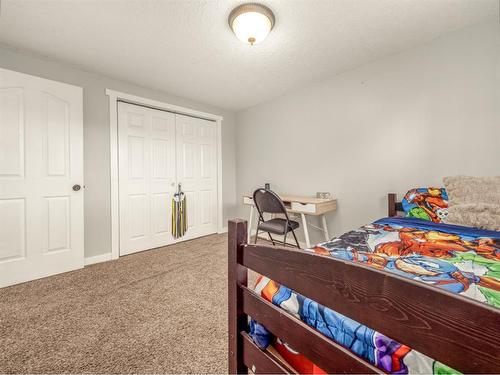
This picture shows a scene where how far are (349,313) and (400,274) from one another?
1.61ft

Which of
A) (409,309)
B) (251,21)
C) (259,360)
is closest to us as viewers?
(409,309)

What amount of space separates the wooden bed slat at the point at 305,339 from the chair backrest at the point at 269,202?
1.56 metres

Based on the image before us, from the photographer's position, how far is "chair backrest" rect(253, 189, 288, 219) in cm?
233

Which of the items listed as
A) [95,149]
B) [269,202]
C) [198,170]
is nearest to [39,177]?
[95,149]

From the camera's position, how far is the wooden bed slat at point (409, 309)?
1.09ft

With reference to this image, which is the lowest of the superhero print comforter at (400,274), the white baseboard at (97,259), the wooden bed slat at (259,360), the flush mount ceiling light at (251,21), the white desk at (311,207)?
the white baseboard at (97,259)

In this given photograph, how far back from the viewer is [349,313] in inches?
20.0

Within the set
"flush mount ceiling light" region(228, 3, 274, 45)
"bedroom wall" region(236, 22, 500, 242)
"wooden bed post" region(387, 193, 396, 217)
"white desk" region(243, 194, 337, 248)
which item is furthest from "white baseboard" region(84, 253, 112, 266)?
"wooden bed post" region(387, 193, 396, 217)

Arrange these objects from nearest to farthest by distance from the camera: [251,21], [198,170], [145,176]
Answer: [251,21], [145,176], [198,170]

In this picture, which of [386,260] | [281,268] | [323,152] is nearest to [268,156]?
[323,152]

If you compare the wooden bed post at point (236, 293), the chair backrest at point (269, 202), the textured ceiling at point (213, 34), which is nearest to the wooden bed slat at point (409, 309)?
the wooden bed post at point (236, 293)

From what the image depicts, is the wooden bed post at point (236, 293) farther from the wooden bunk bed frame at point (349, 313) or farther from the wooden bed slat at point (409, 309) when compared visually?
the wooden bed slat at point (409, 309)

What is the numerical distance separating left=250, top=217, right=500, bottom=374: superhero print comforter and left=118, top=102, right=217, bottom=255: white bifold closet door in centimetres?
255

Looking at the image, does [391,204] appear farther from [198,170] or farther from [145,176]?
[145,176]
